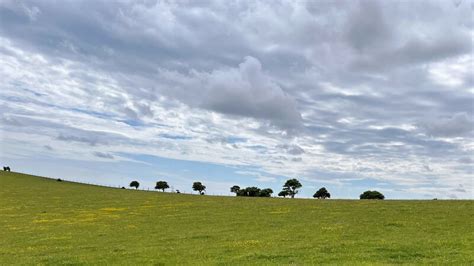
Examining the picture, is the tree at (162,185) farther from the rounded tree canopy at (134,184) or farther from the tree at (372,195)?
the tree at (372,195)

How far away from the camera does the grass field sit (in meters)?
26.5

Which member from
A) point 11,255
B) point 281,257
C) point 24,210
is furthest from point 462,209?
point 24,210

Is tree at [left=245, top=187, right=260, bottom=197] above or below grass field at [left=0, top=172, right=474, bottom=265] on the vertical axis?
above

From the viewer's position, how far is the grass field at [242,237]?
26516 millimetres

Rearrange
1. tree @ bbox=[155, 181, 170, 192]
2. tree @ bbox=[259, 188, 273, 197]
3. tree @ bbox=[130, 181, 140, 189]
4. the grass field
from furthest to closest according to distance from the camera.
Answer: tree @ bbox=[130, 181, 140, 189], tree @ bbox=[155, 181, 170, 192], tree @ bbox=[259, 188, 273, 197], the grass field

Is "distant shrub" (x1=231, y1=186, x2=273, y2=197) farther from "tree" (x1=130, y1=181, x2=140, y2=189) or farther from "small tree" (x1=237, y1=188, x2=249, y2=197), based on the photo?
"tree" (x1=130, y1=181, x2=140, y2=189)

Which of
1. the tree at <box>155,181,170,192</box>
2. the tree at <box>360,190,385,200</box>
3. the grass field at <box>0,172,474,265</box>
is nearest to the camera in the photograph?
the grass field at <box>0,172,474,265</box>

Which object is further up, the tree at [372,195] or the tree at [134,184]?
the tree at [134,184]

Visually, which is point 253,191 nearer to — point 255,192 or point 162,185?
point 255,192

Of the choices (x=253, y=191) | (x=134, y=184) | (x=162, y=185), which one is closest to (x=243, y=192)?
(x=253, y=191)

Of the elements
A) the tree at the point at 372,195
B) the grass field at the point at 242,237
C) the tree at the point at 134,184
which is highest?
the tree at the point at 134,184

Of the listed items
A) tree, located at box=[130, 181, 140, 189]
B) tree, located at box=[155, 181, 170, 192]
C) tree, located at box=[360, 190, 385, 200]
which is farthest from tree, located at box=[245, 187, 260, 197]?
tree, located at box=[130, 181, 140, 189]

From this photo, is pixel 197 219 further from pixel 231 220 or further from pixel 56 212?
pixel 56 212

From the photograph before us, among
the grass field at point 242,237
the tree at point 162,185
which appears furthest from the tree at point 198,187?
the grass field at point 242,237
